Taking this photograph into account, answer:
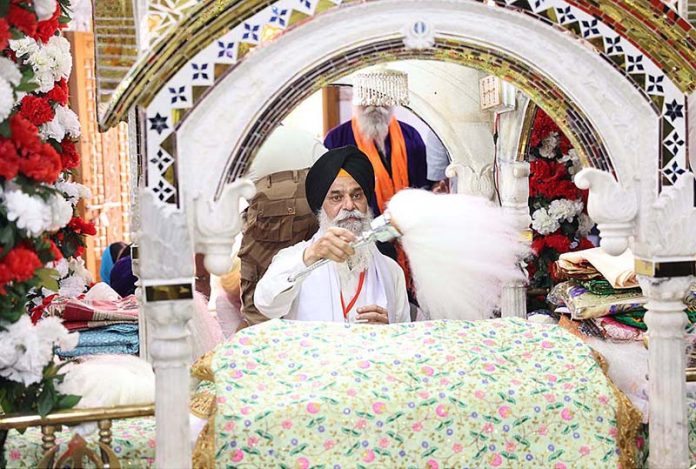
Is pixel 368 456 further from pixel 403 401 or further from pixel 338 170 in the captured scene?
pixel 338 170

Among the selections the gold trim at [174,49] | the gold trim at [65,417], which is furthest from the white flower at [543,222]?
the gold trim at [65,417]

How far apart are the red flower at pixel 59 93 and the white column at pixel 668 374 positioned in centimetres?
269

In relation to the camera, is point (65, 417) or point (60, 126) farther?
point (60, 126)

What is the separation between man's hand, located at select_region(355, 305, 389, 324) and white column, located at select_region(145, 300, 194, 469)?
1.33m

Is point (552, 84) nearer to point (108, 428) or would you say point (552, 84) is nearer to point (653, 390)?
point (653, 390)

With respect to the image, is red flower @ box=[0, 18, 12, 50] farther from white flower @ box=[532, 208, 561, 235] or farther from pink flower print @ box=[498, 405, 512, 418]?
white flower @ box=[532, 208, 561, 235]

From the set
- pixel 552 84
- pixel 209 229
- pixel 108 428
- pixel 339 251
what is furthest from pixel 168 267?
pixel 552 84

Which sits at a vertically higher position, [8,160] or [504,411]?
[8,160]

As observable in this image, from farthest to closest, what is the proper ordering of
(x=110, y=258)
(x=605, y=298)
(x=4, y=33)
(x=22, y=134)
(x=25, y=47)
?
(x=110, y=258) → (x=605, y=298) → (x=25, y=47) → (x=22, y=134) → (x=4, y=33)

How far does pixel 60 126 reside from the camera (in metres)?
4.60

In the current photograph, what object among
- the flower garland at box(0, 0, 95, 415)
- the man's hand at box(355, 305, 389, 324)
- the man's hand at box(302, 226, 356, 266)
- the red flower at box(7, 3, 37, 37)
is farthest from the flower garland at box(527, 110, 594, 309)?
the red flower at box(7, 3, 37, 37)

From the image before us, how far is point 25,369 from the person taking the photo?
3.17m

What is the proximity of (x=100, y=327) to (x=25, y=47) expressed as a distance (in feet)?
Result: 4.21

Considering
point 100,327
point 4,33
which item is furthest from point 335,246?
point 4,33
